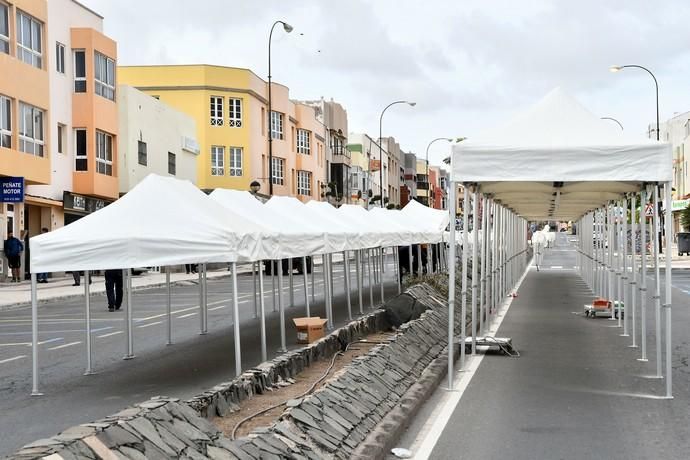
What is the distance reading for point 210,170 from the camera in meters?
61.0

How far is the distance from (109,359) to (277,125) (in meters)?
54.1

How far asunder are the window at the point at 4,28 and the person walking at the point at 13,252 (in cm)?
637

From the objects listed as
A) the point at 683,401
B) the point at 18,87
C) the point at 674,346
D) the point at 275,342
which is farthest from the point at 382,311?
the point at 18,87

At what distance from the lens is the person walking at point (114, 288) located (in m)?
22.8

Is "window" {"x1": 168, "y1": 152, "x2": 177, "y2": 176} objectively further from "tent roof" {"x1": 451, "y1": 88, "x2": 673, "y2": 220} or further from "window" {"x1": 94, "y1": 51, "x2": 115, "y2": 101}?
"tent roof" {"x1": 451, "y1": 88, "x2": 673, "y2": 220}

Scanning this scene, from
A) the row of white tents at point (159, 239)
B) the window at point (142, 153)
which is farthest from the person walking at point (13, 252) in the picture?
the row of white tents at point (159, 239)

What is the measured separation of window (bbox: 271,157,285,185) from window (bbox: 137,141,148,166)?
19913 mm

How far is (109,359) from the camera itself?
46.3ft

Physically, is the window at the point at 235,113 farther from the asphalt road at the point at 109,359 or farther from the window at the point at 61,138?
the asphalt road at the point at 109,359

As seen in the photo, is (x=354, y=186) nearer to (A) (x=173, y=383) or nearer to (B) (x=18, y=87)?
(B) (x=18, y=87)

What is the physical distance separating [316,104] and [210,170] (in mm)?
29796

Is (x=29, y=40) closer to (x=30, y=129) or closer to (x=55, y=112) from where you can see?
(x=30, y=129)

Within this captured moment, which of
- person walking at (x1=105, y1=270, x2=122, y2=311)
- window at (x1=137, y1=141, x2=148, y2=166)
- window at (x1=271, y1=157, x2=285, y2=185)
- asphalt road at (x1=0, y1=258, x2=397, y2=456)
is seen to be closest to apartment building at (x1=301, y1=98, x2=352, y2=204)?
window at (x1=271, y1=157, x2=285, y2=185)

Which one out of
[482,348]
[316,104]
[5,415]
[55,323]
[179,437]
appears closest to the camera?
[179,437]
